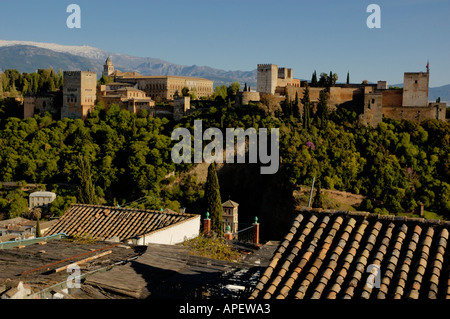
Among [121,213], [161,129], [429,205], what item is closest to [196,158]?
[161,129]

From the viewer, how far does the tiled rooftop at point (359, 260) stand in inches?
254

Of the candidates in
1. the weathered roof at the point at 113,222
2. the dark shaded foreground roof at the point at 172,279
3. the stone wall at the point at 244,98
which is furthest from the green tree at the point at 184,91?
the dark shaded foreground roof at the point at 172,279

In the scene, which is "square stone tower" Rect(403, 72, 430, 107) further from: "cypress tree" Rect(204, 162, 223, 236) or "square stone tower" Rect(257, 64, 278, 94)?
"cypress tree" Rect(204, 162, 223, 236)

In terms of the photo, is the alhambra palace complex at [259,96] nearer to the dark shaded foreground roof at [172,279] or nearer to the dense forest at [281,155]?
the dense forest at [281,155]

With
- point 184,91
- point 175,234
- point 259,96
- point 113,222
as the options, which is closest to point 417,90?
point 259,96

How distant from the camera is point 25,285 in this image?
27.1ft

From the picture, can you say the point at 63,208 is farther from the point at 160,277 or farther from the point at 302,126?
the point at 160,277

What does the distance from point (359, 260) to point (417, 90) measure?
4855 centimetres

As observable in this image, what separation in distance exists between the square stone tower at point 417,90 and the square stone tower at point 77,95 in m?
32.5

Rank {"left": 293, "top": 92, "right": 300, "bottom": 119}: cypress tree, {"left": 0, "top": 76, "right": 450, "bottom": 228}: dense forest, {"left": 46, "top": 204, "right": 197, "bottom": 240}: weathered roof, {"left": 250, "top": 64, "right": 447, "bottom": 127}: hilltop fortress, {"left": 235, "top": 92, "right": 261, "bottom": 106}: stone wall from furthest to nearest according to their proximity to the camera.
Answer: {"left": 235, "top": 92, "right": 261, "bottom": 106}: stone wall < {"left": 250, "top": 64, "right": 447, "bottom": 127}: hilltop fortress < {"left": 293, "top": 92, "right": 300, "bottom": 119}: cypress tree < {"left": 0, "top": 76, "right": 450, "bottom": 228}: dense forest < {"left": 46, "top": 204, "right": 197, "bottom": 240}: weathered roof

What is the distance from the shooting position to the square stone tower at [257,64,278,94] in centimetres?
5781

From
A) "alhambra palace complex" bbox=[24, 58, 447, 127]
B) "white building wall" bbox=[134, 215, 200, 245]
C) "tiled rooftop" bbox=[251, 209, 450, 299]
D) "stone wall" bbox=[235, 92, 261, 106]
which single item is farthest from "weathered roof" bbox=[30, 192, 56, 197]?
"tiled rooftop" bbox=[251, 209, 450, 299]

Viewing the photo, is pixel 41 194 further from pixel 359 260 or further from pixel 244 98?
pixel 359 260
